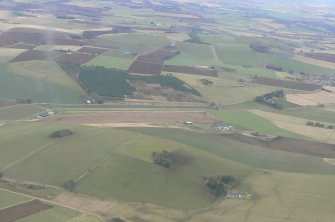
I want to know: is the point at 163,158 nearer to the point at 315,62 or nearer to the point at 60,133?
the point at 60,133

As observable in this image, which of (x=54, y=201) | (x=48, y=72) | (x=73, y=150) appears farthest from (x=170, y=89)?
(x=54, y=201)

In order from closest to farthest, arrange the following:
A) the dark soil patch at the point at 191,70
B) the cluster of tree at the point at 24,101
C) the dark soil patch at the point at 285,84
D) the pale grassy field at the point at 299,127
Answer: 1. the pale grassy field at the point at 299,127
2. the cluster of tree at the point at 24,101
3. the dark soil patch at the point at 285,84
4. the dark soil patch at the point at 191,70

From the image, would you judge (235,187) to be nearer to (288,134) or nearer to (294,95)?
(288,134)

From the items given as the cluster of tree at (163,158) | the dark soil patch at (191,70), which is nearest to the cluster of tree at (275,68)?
the dark soil patch at (191,70)

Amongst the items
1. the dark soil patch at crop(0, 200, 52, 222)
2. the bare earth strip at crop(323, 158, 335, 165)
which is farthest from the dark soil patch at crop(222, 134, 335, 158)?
the dark soil patch at crop(0, 200, 52, 222)

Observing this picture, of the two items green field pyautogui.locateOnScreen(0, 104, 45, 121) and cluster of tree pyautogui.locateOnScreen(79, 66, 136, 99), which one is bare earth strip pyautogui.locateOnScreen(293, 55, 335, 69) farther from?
green field pyautogui.locateOnScreen(0, 104, 45, 121)

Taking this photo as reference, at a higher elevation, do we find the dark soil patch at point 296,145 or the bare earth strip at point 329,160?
the bare earth strip at point 329,160

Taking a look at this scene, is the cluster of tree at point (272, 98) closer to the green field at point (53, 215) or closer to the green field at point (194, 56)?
the green field at point (194, 56)
